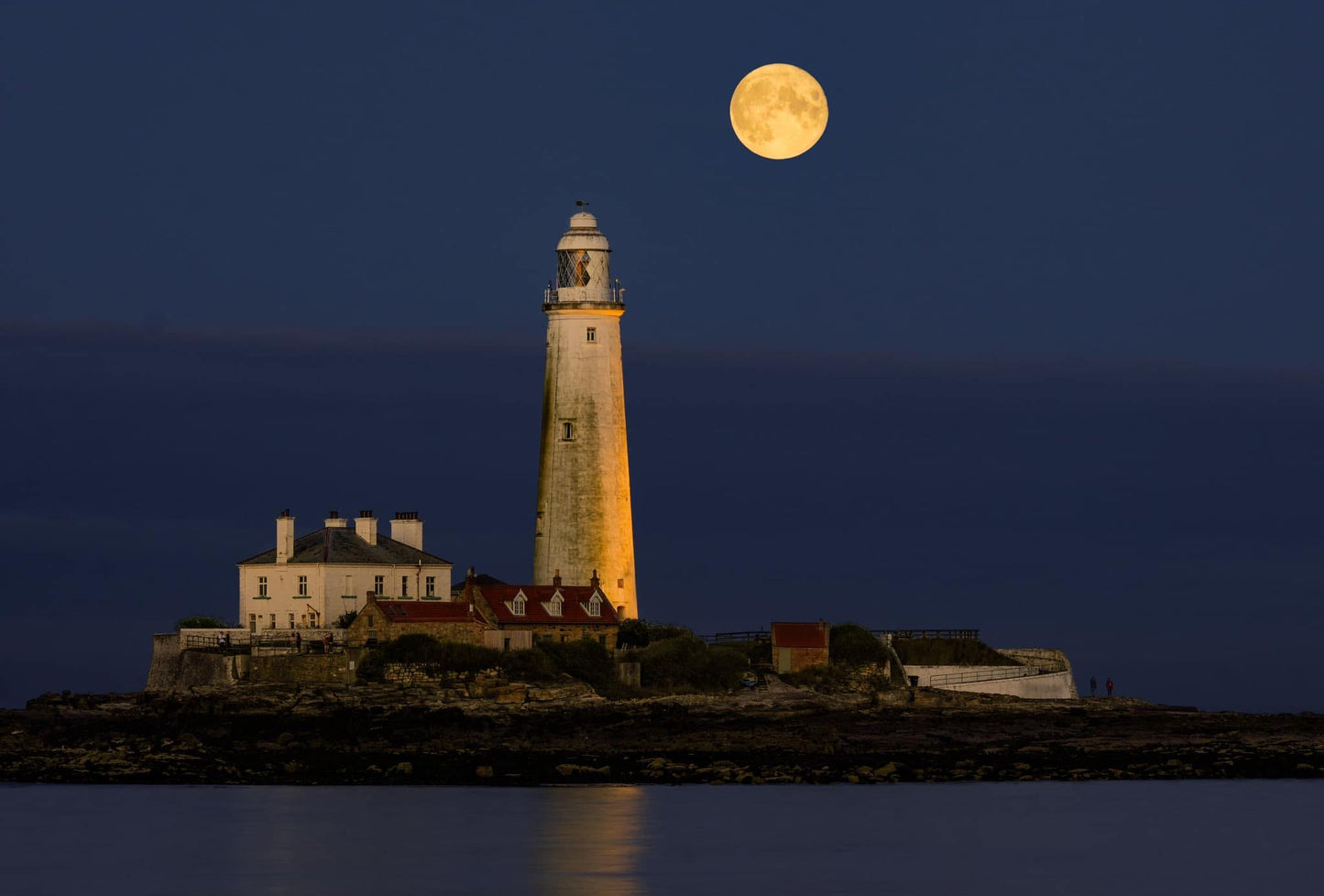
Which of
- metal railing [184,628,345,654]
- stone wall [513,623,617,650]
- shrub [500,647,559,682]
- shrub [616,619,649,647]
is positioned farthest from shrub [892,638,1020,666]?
metal railing [184,628,345,654]

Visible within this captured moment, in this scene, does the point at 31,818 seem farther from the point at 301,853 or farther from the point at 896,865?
the point at 896,865

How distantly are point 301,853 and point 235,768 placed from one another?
721 centimetres

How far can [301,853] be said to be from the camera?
1542 inches

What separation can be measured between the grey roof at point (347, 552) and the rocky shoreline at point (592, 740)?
4264mm

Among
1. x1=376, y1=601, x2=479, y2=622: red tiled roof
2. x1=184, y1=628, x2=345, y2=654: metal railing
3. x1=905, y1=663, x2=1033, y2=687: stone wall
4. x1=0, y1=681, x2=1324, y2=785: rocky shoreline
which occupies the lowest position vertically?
x1=0, y1=681, x2=1324, y2=785: rocky shoreline

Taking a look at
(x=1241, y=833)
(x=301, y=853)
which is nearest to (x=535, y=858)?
(x=301, y=853)

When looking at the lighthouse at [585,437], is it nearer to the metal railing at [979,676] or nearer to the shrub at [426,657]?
the shrub at [426,657]

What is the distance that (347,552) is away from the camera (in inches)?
2206

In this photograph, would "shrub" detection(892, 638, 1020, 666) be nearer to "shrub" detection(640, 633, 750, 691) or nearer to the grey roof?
"shrub" detection(640, 633, 750, 691)

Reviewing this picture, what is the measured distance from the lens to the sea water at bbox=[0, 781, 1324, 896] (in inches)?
1443

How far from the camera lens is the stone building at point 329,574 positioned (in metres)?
55.6

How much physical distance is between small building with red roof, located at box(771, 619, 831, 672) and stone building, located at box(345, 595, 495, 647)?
719 cm

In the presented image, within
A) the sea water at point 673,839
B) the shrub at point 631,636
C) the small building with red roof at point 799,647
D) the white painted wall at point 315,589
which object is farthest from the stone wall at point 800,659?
the sea water at point 673,839

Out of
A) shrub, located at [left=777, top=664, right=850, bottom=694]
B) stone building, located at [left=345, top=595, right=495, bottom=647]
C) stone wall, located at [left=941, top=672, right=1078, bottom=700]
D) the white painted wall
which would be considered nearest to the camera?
stone building, located at [left=345, top=595, right=495, bottom=647]
